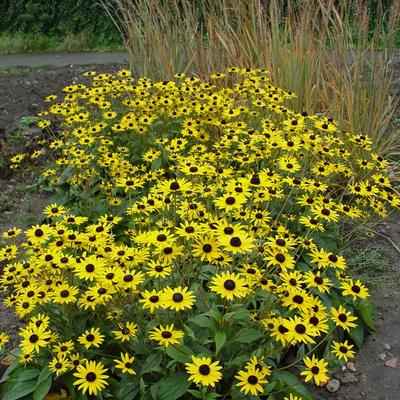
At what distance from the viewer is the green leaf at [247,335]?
2.11 meters

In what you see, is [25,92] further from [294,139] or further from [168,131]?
[294,139]

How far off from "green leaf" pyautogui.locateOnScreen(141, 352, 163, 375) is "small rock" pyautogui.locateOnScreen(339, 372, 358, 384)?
1.01m

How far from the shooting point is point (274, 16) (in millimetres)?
5367

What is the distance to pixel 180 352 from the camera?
2.06m

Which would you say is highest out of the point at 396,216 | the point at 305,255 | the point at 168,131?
the point at 168,131

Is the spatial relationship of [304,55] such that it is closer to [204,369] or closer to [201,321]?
[201,321]

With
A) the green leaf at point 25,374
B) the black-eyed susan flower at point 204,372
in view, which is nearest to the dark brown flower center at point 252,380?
the black-eyed susan flower at point 204,372

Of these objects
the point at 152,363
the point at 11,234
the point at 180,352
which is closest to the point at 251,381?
the point at 180,352

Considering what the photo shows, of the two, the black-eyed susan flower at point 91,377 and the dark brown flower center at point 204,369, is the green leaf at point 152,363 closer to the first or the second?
the black-eyed susan flower at point 91,377

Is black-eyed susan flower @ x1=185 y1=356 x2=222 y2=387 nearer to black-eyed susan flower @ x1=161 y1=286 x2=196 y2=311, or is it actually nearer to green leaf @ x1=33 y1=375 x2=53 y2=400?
black-eyed susan flower @ x1=161 y1=286 x2=196 y2=311

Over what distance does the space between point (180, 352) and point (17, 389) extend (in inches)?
29.5

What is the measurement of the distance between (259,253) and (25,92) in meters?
4.99

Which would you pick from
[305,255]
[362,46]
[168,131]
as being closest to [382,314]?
[305,255]

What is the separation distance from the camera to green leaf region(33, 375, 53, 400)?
2158mm
